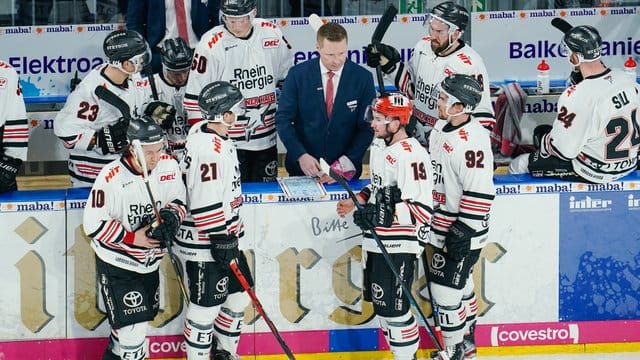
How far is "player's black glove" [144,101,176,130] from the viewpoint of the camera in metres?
7.32

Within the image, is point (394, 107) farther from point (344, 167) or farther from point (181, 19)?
point (181, 19)

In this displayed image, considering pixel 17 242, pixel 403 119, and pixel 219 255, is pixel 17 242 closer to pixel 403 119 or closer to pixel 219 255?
pixel 219 255

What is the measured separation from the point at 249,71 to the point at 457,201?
1536 millimetres

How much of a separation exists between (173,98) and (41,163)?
2.12m

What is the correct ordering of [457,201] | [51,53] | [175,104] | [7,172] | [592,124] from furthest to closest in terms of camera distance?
[51,53] < [175,104] < [7,172] < [592,124] < [457,201]

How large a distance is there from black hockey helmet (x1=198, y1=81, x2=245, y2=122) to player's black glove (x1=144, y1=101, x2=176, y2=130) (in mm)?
914

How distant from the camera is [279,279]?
22.6 feet

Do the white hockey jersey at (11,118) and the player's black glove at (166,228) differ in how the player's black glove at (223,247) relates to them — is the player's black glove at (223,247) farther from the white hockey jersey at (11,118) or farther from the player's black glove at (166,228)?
the white hockey jersey at (11,118)

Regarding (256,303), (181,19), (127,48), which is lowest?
(256,303)

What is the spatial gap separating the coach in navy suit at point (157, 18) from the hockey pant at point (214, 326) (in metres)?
2.24

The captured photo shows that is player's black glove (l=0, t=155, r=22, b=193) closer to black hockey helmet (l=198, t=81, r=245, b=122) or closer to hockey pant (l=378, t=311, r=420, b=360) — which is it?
black hockey helmet (l=198, t=81, r=245, b=122)

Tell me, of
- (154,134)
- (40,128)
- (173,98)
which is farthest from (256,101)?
(40,128)

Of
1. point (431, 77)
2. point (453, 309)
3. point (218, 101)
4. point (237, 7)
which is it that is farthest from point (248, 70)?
point (453, 309)

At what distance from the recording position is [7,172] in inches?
277
